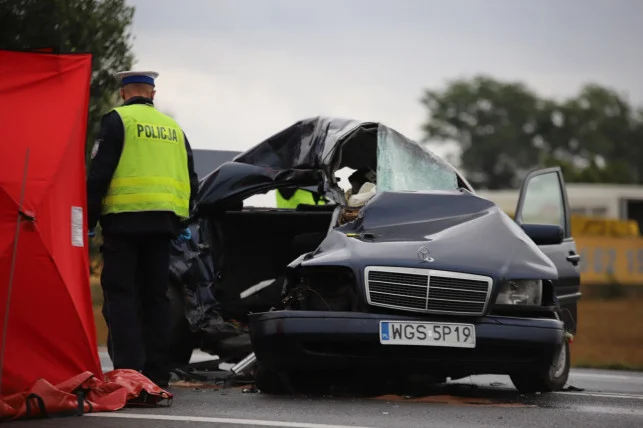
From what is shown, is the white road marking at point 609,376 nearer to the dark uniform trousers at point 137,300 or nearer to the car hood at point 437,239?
the car hood at point 437,239

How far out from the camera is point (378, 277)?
821 cm

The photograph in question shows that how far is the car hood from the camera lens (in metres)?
8.30

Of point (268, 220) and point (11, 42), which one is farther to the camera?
point (11, 42)

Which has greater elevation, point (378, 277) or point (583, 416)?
point (378, 277)

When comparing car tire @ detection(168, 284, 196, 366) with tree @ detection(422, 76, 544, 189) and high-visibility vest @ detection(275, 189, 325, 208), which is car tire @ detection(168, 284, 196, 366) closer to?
high-visibility vest @ detection(275, 189, 325, 208)

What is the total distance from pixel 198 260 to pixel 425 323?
2964 mm

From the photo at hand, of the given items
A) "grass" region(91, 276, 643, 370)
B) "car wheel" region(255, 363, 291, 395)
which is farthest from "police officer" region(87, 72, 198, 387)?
"grass" region(91, 276, 643, 370)

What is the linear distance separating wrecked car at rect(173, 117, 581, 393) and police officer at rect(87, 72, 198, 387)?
0.71 metres

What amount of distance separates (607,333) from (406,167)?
65.0 ft

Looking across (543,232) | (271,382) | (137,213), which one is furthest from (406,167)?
(137,213)

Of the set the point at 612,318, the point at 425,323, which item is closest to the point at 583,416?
the point at 425,323

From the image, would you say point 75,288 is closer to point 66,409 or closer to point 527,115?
point 66,409

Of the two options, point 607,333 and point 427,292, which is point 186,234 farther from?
point 607,333

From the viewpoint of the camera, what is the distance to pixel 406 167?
9.95 meters
